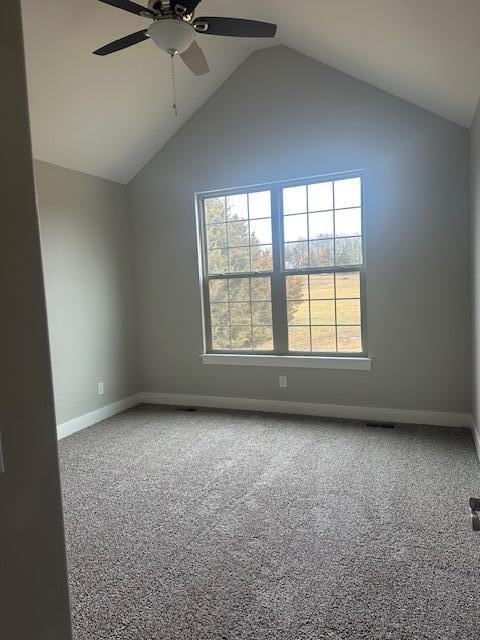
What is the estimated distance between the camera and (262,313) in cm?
441

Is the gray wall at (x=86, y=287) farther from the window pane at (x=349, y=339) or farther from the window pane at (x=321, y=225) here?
the window pane at (x=349, y=339)

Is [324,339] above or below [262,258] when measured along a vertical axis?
below

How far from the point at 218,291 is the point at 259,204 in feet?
3.33

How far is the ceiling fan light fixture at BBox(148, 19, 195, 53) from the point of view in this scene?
7.09ft

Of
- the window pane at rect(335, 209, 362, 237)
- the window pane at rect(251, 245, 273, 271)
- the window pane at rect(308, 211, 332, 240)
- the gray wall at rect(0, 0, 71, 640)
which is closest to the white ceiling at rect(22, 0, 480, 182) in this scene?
the window pane at rect(335, 209, 362, 237)

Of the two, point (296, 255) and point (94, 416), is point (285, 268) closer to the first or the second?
point (296, 255)

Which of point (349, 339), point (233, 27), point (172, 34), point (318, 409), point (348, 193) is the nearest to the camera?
point (172, 34)

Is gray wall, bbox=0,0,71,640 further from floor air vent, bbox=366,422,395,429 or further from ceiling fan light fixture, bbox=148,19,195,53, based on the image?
floor air vent, bbox=366,422,395,429

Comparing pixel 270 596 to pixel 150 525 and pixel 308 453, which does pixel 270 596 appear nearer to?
pixel 150 525

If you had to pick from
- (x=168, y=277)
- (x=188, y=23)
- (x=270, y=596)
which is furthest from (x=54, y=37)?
(x=270, y=596)

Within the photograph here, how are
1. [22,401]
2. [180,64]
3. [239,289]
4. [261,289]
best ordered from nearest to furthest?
[22,401], [180,64], [261,289], [239,289]

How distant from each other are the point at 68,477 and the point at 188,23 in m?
2.95

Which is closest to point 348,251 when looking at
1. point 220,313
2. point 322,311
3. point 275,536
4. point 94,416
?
point 322,311

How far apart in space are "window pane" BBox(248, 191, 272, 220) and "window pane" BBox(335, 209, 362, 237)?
71cm
